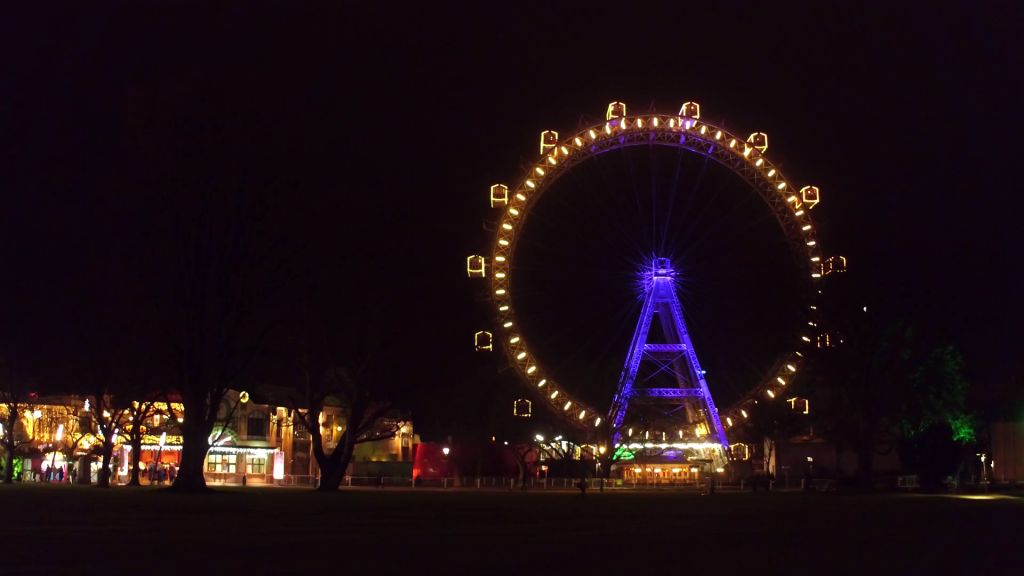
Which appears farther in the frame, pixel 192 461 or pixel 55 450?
pixel 55 450

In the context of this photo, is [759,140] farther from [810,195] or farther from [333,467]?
[333,467]

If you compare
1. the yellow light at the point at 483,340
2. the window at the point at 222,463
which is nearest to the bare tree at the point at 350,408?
the yellow light at the point at 483,340

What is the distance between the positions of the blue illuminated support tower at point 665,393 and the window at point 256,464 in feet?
76.5

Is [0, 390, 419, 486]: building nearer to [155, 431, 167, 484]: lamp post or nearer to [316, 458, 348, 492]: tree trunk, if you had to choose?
[155, 431, 167, 484]: lamp post

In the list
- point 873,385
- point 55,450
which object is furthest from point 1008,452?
point 55,450

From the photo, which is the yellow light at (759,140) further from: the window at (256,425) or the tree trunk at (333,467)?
the window at (256,425)

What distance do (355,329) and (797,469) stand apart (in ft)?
128

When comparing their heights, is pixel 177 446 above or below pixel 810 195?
below

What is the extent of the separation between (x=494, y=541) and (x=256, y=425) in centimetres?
5783

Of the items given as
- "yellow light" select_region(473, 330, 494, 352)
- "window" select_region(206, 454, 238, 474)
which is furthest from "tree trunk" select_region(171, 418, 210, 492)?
"window" select_region(206, 454, 238, 474)

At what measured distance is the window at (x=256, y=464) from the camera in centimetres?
7319

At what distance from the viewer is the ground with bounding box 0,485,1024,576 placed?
1390 cm

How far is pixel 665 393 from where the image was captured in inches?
2576

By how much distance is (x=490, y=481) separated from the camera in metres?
69.6
